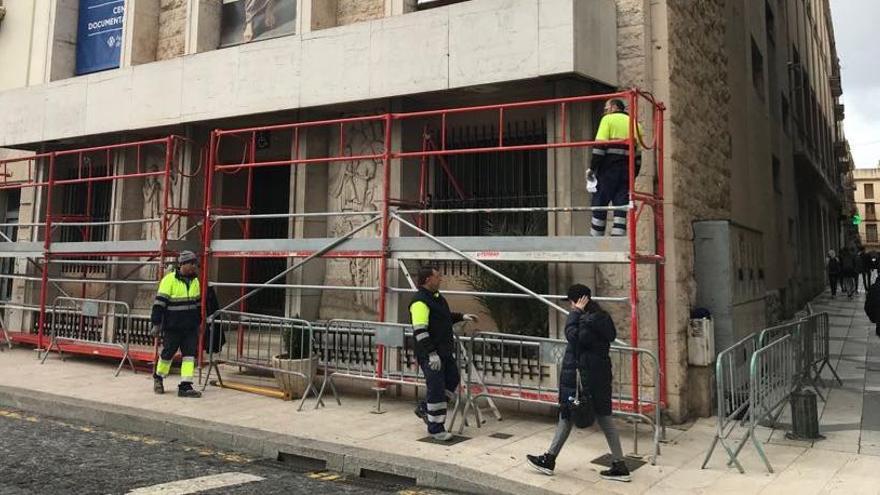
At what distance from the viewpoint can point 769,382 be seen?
616 centimetres

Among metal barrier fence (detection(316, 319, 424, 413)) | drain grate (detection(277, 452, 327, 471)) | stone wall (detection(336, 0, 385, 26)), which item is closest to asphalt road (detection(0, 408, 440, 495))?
drain grate (detection(277, 452, 327, 471))

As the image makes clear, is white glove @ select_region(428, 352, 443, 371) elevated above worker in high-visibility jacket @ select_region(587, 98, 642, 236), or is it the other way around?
worker in high-visibility jacket @ select_region(587, 98, 642, 236)

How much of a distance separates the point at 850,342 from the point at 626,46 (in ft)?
29.6

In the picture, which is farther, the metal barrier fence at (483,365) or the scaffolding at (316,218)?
the scaffolding at (316,218)

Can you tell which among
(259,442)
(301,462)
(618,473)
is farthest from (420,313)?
(618,473)

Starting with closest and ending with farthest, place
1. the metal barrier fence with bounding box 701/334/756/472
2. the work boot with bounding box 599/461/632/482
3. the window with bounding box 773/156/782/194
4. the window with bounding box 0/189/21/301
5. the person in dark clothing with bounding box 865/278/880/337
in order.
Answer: the work boot with bounding box 599/461/632/482 → the metal barrier fence with bounding box 701/334/756/472 → the person in dark clothing with bounding box 865/278/880/337 → the window with bounding box 0/189/21/301 → the window with bounding box 773/156/782/194

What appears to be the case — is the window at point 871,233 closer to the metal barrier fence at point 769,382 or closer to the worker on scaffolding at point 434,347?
the metal barrier fence at point 769,382

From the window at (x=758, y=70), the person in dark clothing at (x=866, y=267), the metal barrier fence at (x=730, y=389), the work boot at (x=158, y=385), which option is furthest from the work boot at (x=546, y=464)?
the person in dark clothing at (x=866, y=267)

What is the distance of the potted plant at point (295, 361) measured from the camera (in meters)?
7.87

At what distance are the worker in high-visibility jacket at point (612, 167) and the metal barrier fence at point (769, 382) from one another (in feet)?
6.03

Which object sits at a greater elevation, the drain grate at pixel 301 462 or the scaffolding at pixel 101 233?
the scaffolding at pixel 101 233

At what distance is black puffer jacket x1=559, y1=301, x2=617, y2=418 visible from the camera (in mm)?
4988

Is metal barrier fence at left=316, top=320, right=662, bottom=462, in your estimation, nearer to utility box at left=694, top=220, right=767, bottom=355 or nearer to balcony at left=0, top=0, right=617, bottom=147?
utility box at left=694, top=220, right=767, bottom=355

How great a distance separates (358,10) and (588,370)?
7.25 meters
